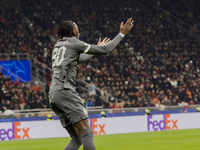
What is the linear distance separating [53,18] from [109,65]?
19.8 feet

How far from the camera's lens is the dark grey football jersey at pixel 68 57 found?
19.3ft

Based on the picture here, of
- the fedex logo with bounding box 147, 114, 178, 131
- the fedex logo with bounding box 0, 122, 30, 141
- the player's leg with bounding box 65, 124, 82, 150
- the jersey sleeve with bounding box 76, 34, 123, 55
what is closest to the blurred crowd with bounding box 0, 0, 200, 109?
the fedex logo with bounding box 0, 122, 30, 141

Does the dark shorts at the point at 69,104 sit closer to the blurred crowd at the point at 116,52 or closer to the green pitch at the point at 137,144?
the green pitch at the point at 137,144

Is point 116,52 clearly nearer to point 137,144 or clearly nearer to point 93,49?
point 137,144

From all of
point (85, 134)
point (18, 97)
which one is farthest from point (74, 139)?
point (18, 97)

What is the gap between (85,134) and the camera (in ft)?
19.1

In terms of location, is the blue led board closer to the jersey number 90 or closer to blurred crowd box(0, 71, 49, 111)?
blurred crowd box(0, 71, 49, 111)

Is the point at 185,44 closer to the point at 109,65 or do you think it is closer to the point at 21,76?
the point at 109,65

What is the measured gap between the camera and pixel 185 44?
35594mm

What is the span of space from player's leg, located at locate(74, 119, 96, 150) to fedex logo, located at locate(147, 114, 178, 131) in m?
15.9

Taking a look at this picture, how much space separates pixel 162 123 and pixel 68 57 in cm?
1660

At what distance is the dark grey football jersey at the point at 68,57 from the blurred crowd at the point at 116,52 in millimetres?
16720

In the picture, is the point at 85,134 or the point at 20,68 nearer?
the point at 85,134

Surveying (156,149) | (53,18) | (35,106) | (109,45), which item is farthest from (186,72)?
(109,45)
